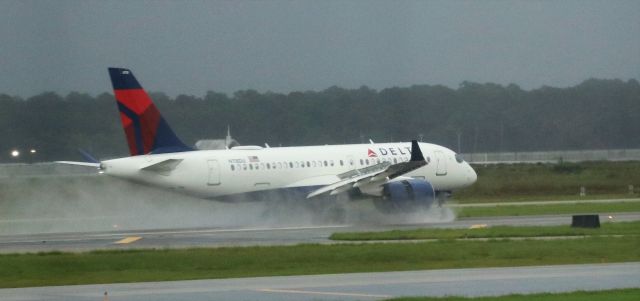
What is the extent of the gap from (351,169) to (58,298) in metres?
27.8

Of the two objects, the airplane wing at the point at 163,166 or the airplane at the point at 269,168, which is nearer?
the airplane wing at the point at 163,166

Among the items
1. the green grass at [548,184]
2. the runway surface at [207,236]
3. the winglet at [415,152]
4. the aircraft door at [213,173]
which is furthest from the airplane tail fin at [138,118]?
the green grass at [548,184]

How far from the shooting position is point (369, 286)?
22.0m

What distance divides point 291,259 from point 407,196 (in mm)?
16272

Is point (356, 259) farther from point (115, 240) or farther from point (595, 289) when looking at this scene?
point (115, 240)

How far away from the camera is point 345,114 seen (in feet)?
207

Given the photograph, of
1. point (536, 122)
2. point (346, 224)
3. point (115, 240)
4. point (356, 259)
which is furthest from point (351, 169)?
point (536, 122)

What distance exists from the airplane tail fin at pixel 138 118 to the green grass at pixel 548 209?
12.7 meters

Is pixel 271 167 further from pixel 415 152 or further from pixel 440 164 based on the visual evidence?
pixel 440 164

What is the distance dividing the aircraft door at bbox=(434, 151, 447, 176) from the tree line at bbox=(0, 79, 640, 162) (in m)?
10.0

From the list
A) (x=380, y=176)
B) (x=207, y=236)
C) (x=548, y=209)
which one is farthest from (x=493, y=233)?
(x=548, y=209)

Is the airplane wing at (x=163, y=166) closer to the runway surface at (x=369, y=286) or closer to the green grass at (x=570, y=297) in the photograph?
the runway surface at (x=369, y=286)

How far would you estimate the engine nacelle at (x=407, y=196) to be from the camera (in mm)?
43625

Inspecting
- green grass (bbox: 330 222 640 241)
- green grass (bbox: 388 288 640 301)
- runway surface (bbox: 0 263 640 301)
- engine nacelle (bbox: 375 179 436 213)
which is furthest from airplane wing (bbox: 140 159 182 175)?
green grass (bbox: 388 288 640 301)
